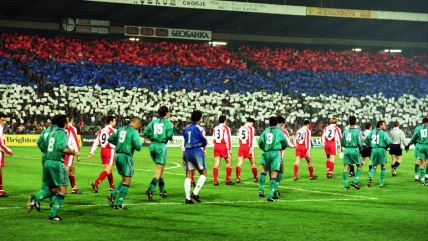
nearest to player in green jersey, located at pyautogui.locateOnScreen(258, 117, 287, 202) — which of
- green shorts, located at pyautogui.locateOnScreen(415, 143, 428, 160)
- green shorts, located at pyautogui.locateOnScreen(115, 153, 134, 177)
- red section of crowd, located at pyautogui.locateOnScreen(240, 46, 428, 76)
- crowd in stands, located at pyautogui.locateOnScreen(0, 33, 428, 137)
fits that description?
green shorts, located at pyautogui.locateOnScreen(115, 153, 134, 177)

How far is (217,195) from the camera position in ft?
70.6

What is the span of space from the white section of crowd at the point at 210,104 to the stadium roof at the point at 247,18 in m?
6.78

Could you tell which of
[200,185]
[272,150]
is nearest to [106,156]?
[200,185]

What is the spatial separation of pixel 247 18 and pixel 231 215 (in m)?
47.8

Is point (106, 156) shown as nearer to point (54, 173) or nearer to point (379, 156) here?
point (54, 173)

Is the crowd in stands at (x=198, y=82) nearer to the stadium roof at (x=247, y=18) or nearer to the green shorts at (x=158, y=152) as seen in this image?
the stadium roof at (x=247, y=18)

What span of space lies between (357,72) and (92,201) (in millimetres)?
52105

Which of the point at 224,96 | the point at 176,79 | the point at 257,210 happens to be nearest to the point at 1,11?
the point at 176,79

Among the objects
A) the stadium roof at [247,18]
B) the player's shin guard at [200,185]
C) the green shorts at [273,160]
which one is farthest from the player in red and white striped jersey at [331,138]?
the stadium roof at [247,18]

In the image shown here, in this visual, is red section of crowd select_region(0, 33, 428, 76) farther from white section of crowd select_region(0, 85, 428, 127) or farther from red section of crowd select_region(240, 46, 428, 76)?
white section of crowd select_region(0, 85, 428, 127)

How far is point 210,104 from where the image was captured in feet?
191

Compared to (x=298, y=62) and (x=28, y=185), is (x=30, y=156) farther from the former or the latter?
(x=298, y=62)

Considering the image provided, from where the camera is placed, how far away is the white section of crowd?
171ft

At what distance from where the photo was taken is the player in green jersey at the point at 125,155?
681 inches
